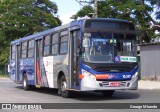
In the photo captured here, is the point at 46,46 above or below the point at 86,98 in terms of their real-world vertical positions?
above

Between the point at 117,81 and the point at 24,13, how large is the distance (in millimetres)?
43026

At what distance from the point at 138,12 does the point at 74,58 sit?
2300 cm

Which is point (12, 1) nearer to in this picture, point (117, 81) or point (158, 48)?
point (158, 48)

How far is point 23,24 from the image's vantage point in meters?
56.4

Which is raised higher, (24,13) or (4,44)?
(24,13)

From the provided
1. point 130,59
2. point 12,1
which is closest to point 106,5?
point 12,1

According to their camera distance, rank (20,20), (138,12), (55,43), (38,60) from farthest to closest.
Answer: (20,20) < (138,12) < (38,60) < (55,43)

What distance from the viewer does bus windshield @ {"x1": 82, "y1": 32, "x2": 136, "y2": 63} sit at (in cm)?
1586

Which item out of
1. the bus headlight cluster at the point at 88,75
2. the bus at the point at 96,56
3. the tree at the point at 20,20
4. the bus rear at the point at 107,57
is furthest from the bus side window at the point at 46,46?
the tree at the point at 20,20

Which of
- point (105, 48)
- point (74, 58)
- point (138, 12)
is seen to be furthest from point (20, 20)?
point (105, 48)

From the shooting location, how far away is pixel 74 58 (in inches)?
655

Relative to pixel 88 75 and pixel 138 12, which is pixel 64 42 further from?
pixel 138 12

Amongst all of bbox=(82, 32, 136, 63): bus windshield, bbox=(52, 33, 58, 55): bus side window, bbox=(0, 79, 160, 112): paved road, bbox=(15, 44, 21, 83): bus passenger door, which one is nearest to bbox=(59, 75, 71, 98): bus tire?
bbox=(0, 79, 160, 112): paved road

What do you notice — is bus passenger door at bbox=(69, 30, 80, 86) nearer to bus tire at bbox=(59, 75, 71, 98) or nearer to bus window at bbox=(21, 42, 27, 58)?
bus tire at bbox=(59, 75, 71, 98)
